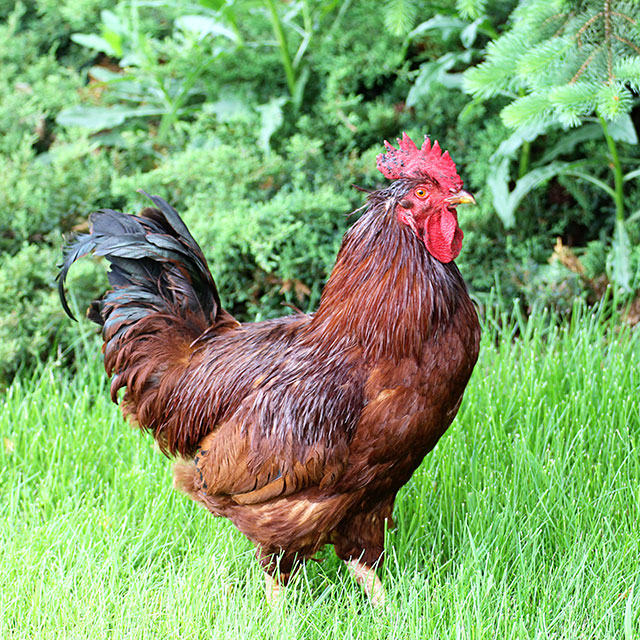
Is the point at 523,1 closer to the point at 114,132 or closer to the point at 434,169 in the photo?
the point at 434,169

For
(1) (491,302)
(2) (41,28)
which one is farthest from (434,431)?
(2) (41,28)

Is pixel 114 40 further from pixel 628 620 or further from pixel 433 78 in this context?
pixel 628 620

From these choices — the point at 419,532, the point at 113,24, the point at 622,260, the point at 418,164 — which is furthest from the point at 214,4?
the point at 419,532

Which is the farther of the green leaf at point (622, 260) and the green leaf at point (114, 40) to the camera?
the green leaf at point (114, 40)

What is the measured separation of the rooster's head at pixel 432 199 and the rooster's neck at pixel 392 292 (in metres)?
0.04

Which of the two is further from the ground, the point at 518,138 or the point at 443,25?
the point at 443,25

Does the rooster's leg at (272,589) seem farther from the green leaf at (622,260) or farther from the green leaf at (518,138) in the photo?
the green leaf at (518,138)

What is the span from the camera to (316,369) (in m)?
2.85

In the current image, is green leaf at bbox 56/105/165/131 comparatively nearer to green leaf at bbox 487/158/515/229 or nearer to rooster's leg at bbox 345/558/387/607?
green leaf at bbox 487/158/515/229

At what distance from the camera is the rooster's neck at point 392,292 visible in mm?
2699

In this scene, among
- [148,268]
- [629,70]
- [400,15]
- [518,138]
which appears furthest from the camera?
[518,138]

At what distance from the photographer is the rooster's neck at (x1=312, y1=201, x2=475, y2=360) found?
270 cm

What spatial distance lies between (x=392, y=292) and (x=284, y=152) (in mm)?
3513

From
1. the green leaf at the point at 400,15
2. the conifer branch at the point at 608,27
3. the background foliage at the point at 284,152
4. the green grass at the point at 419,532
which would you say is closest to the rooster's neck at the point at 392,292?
the green grass at the point at 419,532
